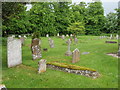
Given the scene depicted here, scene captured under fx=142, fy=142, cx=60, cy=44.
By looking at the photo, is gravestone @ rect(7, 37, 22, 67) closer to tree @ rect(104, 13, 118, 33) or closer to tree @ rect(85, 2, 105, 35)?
tree @ rect(104, 13, 118, 33)

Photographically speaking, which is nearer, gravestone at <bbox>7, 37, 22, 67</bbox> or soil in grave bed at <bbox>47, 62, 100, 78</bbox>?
soil in grave bed at <bbox>47, 62, 100, 78</bbox>

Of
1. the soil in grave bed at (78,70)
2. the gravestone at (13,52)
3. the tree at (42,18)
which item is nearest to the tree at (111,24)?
the soil in grave bed at (78,70)

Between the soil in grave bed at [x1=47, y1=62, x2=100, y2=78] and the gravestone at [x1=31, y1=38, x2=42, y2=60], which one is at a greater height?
the gravestone at [x1=31, y1=38, x2=42, y2=60]

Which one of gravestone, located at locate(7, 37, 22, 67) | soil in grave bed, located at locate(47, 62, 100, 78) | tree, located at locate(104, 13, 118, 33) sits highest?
tree, located at locate(104, 13, 118, 33)

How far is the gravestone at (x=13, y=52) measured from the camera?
32.8ft

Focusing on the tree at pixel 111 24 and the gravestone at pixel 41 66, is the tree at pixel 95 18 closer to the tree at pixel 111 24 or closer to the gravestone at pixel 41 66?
the tree at pixel 111 24

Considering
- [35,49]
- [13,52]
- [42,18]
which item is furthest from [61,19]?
[13,52]

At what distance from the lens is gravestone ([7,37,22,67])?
1000cm

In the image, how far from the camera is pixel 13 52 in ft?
33.5

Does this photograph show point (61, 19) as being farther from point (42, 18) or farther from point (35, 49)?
point (35, 49)

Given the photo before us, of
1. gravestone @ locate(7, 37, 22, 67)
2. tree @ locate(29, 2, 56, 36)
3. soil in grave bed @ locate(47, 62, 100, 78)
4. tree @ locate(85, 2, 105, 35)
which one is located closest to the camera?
soil in grave bed @ locate(47, 62, 100, 78)

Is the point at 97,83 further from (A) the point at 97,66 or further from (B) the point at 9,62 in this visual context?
(B) the point at 9,62

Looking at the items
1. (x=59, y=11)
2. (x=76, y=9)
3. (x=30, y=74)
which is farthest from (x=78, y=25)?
(x=30, y=74)

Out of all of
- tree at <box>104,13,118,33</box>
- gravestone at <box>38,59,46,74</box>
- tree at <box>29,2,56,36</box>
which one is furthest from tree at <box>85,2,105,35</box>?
gravestone at <box>38,59,46,74</box>
